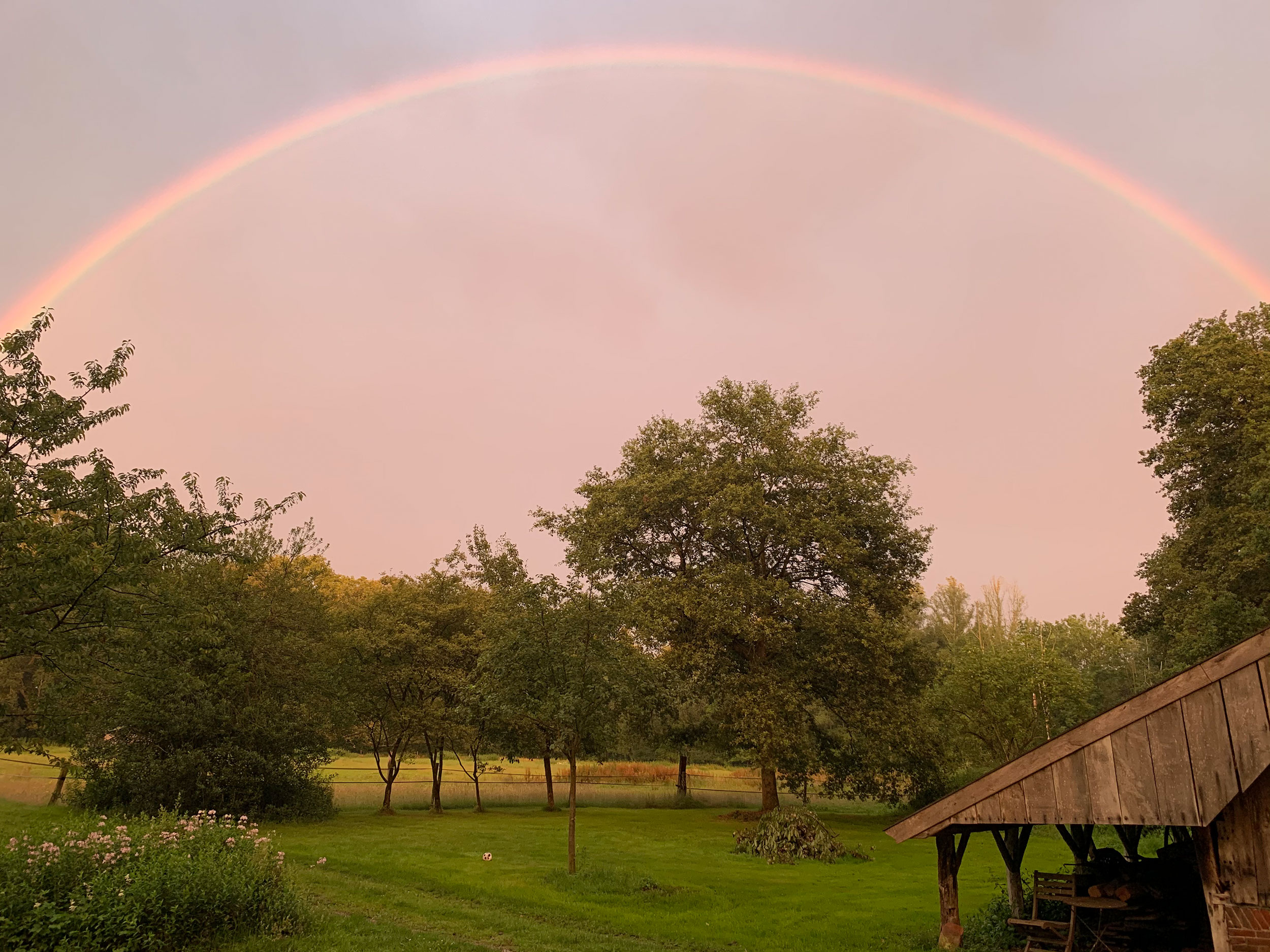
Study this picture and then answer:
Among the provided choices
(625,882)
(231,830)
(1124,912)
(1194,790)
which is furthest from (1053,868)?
(231,830)

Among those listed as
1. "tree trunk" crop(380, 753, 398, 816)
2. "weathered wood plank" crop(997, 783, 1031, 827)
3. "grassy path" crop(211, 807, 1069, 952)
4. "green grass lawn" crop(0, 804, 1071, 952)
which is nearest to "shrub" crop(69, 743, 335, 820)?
"green grass lawn" crop(0, 804, 1071, 952)

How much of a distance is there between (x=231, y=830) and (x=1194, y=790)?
1812 centimetres

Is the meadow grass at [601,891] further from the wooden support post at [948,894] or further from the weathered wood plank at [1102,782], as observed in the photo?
the weathered wood plank at [1102,782]

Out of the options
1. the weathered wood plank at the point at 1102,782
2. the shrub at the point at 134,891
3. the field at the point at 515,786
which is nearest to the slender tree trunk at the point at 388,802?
the field at the point at 515,786

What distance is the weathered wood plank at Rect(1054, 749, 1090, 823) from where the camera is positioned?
1109 cm

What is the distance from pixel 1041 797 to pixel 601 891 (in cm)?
1176

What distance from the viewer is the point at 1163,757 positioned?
10617 mm

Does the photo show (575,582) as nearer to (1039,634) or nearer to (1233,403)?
(1233,403)

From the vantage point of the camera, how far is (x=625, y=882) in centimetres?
1956

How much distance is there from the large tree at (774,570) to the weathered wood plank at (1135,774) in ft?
72.7

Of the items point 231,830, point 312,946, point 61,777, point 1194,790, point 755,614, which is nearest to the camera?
point 1194,790

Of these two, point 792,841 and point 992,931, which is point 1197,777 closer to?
point 992,931

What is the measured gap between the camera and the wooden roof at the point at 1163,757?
401 inches

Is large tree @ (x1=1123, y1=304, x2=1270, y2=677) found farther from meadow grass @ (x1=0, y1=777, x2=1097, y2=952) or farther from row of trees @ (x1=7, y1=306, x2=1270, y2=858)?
meadow grass @ (x1=0, y1=777, x2=1097, y2=952)
